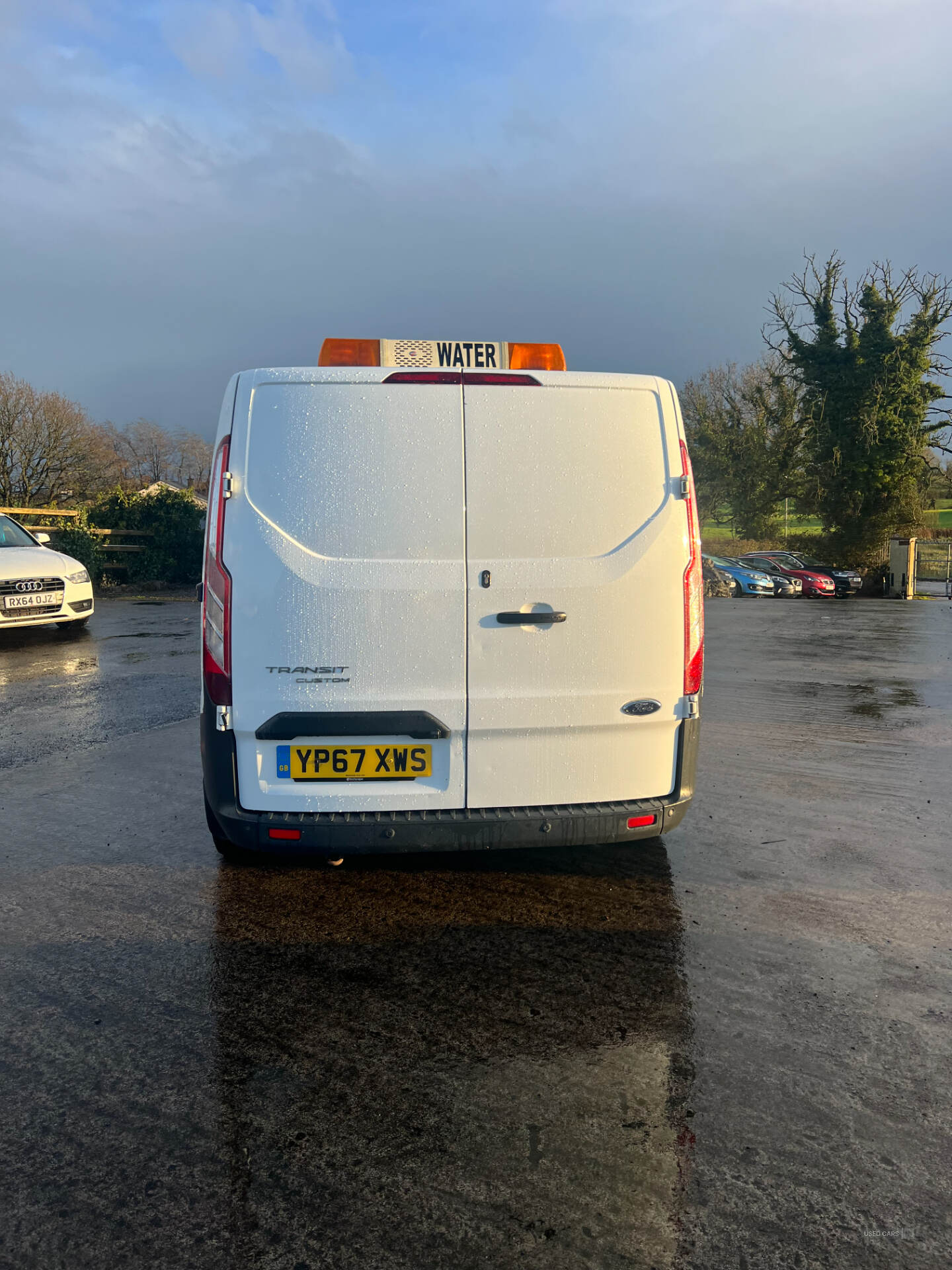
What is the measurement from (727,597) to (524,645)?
2640 cm

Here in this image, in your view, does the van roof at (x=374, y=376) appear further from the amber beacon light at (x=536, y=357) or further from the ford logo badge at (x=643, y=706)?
the ford logo badge at (x=643, y=706)

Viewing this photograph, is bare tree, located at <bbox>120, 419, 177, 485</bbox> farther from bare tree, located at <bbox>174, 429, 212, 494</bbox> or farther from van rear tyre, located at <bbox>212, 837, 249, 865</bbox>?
van rear tyre, located at <bbox>212, 837, 249, 865</bbox>

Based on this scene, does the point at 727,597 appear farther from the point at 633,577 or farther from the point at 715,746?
the point at 633,577

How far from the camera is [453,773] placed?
3.84 m

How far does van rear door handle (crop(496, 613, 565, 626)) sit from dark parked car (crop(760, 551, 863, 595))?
30.3m

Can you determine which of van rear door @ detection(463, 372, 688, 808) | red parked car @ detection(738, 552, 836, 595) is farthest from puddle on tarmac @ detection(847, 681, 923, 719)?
red parked car @ detection(738, 552, 836, 595)

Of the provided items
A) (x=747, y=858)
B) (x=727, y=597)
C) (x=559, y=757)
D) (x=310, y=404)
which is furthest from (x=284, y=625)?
(x=727, y=597)

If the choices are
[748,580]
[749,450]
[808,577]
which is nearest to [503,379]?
[748,580]

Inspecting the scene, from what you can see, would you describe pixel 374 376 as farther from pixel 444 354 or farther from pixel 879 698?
pixel 879 698

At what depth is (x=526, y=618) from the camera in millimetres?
3789

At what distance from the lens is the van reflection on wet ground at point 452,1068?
2.18 metres

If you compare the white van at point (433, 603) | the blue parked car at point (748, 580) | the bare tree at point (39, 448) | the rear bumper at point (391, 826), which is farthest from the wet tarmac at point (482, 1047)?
the bare tree at point (39, 448)

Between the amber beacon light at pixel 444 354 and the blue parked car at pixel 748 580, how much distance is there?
26.1m

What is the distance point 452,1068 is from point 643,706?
1.69 metres
